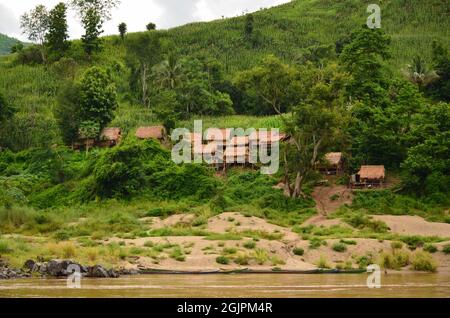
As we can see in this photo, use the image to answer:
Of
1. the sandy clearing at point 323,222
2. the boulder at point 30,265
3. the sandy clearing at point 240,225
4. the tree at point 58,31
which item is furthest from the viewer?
the tree at point 58,31

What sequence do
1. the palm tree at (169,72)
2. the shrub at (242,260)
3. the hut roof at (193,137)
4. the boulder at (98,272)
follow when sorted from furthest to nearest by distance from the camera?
the palm tree at (169,72), the hut roof at (193,137), the shrub at (242,260), the boulder at (98,272)

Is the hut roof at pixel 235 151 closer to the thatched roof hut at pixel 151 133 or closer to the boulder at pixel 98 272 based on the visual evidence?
the thatched roof hut at pixel 151 133

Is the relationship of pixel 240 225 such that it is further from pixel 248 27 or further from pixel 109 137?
pixel 248 27

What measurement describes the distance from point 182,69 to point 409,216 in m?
30.2

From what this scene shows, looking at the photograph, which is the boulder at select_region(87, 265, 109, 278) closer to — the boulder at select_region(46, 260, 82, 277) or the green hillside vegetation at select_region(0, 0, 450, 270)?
the boulder at select_region(46, 260, 82, 277)

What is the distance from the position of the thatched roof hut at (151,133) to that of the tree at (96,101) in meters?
2.90

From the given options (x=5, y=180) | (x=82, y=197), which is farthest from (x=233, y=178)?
(x=5, y=180)

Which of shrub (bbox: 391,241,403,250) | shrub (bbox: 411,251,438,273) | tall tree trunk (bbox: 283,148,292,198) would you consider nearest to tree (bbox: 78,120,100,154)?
tall tree trunk (bbox: 283,148,292,198)

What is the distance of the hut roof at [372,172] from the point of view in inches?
2115

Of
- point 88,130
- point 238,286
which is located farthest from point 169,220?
point 238,286

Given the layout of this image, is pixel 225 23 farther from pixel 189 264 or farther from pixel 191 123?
pixel 189 264

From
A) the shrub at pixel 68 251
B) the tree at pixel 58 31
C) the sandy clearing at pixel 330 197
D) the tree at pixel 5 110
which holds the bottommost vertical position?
the shrub at pixel 68 251

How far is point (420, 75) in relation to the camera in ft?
217

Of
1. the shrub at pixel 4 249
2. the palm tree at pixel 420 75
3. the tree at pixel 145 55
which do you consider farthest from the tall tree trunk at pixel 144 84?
the shrub at pixel 4 249
